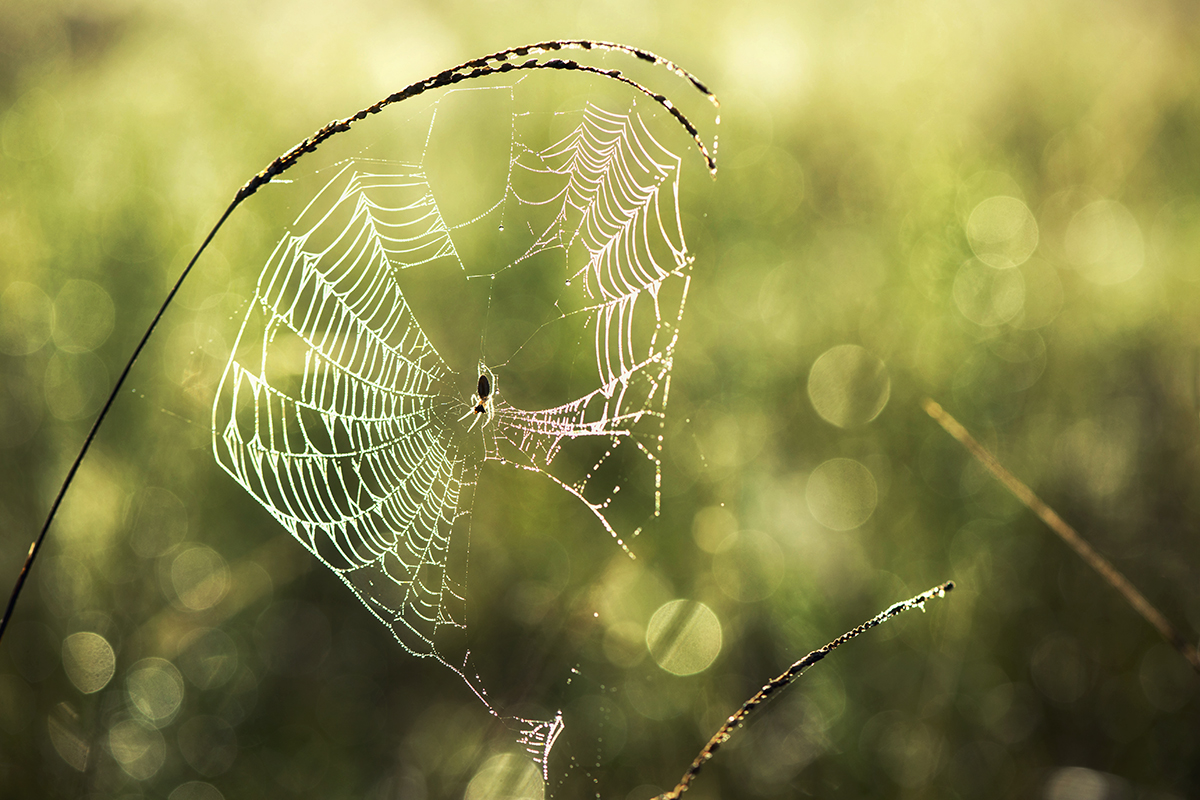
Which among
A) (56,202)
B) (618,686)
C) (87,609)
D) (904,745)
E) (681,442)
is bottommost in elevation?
(904,745)

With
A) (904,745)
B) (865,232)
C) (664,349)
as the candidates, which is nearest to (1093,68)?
(865,232)

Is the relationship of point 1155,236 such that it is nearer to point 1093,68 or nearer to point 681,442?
point 1093,68

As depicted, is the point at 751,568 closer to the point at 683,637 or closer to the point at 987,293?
the point at 683,637

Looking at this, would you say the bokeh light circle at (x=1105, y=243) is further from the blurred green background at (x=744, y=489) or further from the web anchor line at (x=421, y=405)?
the web anchor line at (x=421, y=405)

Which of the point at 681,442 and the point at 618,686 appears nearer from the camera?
the point at 618,686

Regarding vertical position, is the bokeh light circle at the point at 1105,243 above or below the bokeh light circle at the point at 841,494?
above

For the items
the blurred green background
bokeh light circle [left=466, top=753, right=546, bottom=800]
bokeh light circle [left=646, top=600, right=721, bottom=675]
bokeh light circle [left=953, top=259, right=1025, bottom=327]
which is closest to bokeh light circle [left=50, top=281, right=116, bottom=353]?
the blurred green background

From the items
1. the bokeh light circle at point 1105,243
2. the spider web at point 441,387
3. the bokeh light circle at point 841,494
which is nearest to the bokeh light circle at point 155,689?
the spider web at point 441,387

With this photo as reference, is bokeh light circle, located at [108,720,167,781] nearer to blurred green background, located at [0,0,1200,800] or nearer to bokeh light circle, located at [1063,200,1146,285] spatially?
blurred green background, located at [0,0,1200,800]
